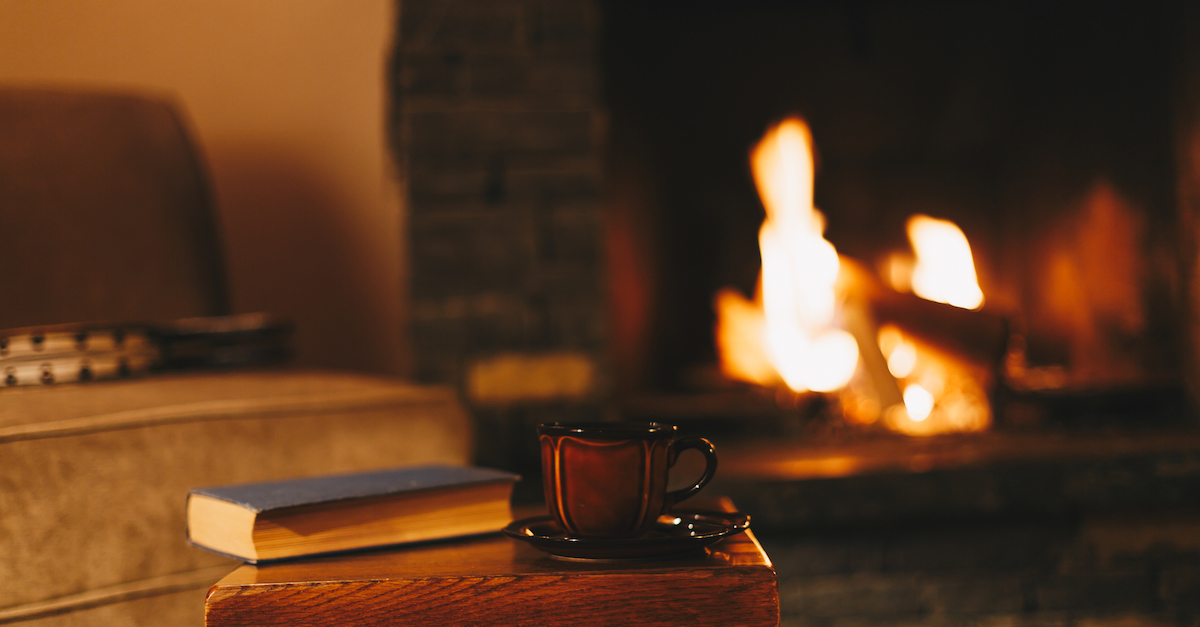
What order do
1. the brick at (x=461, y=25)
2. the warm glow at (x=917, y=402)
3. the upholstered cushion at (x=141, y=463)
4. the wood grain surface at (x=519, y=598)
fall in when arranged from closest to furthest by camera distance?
1. the wood grain surface at (x=519, y=598)
2. the upholstered cushion at (x=141, y=463)
3. the brick at (x=461, y=25)
4. the warm glow at (x=917, y=402)

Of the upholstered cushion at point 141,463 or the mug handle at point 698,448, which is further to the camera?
the upholstered cushion at point 141,463

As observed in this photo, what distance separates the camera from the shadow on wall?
1735 mm

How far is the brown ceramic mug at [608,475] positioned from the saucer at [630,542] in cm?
1

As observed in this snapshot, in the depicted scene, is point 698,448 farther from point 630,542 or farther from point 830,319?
point 830,319

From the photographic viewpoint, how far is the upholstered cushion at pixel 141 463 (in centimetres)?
78

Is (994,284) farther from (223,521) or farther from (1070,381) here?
(223,521)

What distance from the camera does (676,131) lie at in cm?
168

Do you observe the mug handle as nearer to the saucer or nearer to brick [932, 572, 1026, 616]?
the saucer

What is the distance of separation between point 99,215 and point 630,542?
3.50ft

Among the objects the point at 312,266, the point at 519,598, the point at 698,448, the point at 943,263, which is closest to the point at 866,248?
the point at 943,263

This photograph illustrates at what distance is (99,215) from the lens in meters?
1.28

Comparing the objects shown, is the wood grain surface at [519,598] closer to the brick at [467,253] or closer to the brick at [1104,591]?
the brick at [467,253]

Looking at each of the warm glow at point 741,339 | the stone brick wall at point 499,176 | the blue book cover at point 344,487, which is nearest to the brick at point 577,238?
the stone brick wall at point 499,176

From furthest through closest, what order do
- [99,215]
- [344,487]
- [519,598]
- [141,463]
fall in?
1. [99,215]
2. [141,463]
3. [344,487]
4. [519,598]
